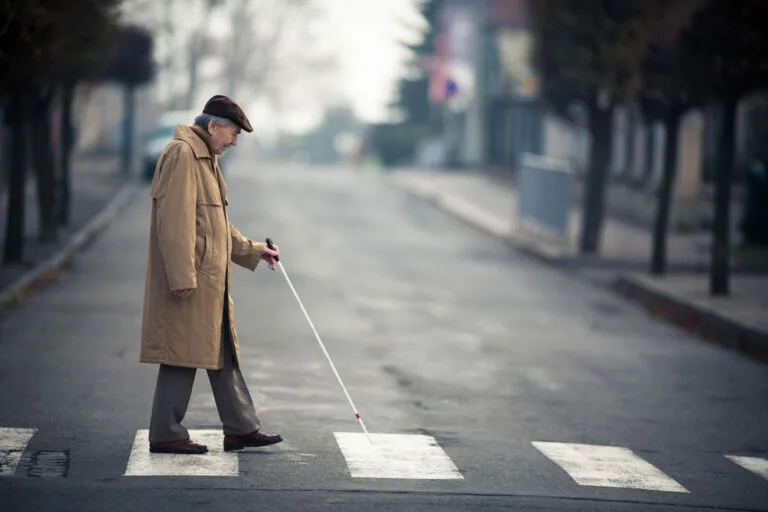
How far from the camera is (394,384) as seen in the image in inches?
501

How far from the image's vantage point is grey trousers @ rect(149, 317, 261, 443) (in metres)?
9.09

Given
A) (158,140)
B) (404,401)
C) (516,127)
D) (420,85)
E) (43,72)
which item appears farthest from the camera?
(420,85)

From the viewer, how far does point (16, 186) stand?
826 inches

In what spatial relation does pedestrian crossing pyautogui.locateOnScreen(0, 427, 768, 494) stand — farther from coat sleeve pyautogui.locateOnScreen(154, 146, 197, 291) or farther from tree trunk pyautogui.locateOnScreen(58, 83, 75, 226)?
tree trunk pyautogui.locateOnScreen(58, 83, 75, 226)

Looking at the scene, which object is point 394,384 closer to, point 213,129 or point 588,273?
point 213,129

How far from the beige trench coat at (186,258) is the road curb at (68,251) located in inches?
324

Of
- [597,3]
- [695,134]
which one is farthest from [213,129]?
[695,134]

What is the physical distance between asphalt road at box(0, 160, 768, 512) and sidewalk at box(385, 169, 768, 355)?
0.46m

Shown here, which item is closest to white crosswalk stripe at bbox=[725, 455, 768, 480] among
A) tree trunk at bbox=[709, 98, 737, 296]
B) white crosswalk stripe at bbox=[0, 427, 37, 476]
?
white crosswalk stripe at bbox=[0, 427, 37, 476]

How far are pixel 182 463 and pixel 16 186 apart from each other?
12666 mm

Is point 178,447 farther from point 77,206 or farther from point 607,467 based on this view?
point 77,206

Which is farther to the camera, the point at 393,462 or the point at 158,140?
the point at 158,140

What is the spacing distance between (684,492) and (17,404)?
4.43 metres

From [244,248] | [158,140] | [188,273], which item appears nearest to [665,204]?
[244,248]
